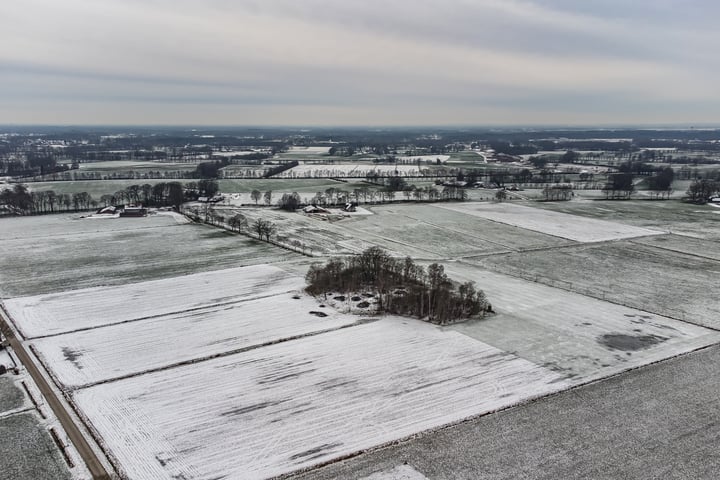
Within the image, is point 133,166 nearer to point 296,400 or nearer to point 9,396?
point 9,396

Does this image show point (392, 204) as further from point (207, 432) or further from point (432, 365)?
point (207, 432)

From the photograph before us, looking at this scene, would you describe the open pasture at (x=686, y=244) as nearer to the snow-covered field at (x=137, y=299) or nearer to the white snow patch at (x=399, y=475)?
the snow-covered field at (x=137, y=299)

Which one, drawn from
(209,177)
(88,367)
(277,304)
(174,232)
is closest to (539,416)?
(277,304)

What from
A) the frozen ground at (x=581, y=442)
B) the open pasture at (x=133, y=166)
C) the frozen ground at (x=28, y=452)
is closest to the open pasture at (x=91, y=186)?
the open pasture at (x=133, y=166)

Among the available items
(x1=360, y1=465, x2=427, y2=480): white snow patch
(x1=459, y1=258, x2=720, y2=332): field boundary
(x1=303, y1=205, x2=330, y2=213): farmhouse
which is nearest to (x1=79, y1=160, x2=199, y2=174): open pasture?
(x1=303, y1=205, x2=330, y2=213): farmhouse

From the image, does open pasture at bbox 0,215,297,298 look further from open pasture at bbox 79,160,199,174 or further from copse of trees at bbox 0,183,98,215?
open pasture at bbox 79,160,199,174

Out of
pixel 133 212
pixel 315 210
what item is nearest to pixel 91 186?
pixel 133 212
